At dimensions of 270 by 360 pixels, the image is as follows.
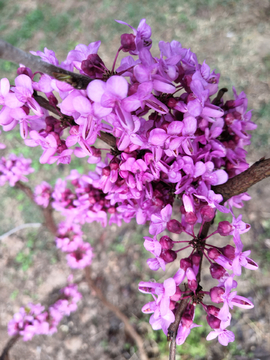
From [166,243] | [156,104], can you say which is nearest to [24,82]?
[156,104]

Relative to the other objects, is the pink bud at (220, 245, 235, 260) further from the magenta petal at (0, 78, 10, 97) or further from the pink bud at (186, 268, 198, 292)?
the magenta petal at (0, 78, 10, 97)

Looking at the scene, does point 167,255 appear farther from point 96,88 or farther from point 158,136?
point 96,88

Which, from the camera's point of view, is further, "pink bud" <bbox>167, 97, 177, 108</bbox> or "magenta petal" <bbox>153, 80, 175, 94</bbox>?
"pink bud" <bbox>167, 97, 177, 108</bbox>

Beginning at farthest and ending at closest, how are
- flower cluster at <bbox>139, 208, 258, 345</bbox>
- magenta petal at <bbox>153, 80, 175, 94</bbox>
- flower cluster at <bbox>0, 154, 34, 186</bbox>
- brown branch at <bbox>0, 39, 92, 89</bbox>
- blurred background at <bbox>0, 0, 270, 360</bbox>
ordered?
blurred background at <bbox>0, 0, 270, 360</bbox>
flower cluster at <bbox>0, 154, 34, 186</bbox>
flower cluster at <bbox>139, 208, 258, 345</bbox>
magenta petal at <bbox>153, 80, 175, 94</bbox>
brown branch at <bbox>0, 39, 92, 89</bbox>

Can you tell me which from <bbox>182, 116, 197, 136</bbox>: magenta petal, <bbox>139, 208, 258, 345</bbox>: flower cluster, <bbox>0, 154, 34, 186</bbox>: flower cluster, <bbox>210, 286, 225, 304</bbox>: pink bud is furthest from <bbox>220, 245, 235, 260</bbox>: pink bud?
<bbox>0, 154, 34, 186</bbox>: flower cluster

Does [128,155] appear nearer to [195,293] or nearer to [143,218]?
[143,218]

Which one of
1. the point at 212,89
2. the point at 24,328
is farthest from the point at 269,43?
the point at 24,328

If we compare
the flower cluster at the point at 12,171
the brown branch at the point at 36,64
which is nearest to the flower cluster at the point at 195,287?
the brown branch at the point at 36,64
